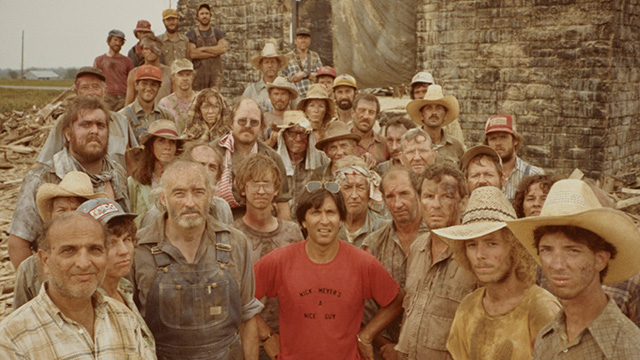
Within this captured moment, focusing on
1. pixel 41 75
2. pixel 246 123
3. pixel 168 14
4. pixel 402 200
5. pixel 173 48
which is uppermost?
pixel 41 75

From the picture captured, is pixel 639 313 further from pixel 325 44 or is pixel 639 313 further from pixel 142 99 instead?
pixel 325 44

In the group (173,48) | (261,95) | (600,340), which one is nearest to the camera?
(600,340)

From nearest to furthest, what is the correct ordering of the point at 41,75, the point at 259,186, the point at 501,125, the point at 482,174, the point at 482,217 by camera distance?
1. the point at 482,217
2. the point at 259,186
3. the point at 482,174
4. the point at 501,125
5. the point at 41,75

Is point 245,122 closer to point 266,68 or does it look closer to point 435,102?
point 435,102

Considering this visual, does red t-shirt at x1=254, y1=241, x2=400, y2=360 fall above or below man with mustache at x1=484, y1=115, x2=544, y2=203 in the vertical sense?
below

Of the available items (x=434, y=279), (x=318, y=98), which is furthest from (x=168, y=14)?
(x=434, y=279)

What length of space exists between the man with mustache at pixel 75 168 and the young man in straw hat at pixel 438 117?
138 inches

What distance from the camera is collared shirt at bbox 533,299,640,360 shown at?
250 centimetres

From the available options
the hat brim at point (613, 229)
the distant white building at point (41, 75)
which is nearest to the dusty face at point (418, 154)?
the hat brim at point (613, 229)

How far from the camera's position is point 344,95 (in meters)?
8.18

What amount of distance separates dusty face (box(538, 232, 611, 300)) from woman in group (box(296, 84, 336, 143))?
14.7ft

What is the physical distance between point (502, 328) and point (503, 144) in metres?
3.20

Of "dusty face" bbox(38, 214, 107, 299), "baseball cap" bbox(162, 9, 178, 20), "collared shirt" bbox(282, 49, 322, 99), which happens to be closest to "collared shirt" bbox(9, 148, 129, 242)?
"dusty face" bbox(38, 214, 107, 299)

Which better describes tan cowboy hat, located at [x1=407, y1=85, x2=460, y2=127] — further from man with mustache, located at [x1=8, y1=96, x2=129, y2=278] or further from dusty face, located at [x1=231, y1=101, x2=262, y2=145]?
man with mustache, located at [x1=8, y1=96, x2=129, y2=278]
